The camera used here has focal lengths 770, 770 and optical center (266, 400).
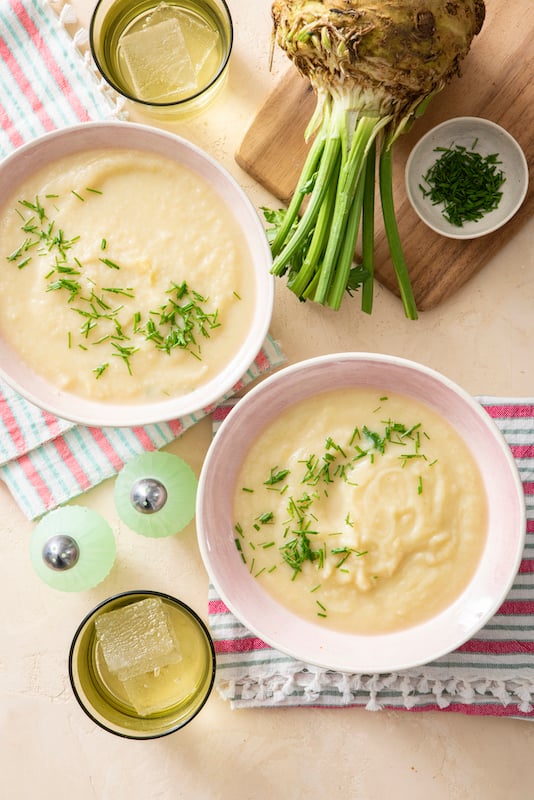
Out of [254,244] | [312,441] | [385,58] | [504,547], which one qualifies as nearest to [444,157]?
[385,58]

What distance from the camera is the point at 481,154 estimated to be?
6.82 ft

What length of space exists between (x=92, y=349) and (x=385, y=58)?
3.29 feet

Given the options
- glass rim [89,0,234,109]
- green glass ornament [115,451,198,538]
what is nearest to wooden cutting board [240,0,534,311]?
glass rim [89,0,234,109]

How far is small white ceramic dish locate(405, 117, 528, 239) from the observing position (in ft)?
6.64

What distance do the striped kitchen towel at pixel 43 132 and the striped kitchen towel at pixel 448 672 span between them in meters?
0.48

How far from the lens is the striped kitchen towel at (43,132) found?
214 centimetres

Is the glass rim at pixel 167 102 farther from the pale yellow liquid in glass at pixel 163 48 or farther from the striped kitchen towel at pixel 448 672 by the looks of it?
the striped kitchen towel at pixel 448 672

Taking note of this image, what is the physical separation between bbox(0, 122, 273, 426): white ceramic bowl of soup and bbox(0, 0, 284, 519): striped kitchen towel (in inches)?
7.0

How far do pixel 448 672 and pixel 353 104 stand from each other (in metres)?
1.48

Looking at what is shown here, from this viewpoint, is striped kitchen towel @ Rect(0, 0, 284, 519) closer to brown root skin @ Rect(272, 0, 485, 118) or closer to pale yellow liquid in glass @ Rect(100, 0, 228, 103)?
pale yellow liquid in glass @ Rect(100, 0, 228, 103)

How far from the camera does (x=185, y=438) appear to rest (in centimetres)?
216

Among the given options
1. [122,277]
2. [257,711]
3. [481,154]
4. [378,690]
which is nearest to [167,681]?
[257,711]

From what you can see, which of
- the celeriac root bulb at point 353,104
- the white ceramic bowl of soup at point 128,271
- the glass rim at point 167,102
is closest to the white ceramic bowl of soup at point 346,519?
the white ceramic bowl of soup at point 128,271

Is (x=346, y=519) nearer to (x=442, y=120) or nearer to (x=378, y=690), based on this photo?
(x=378, y=690)
